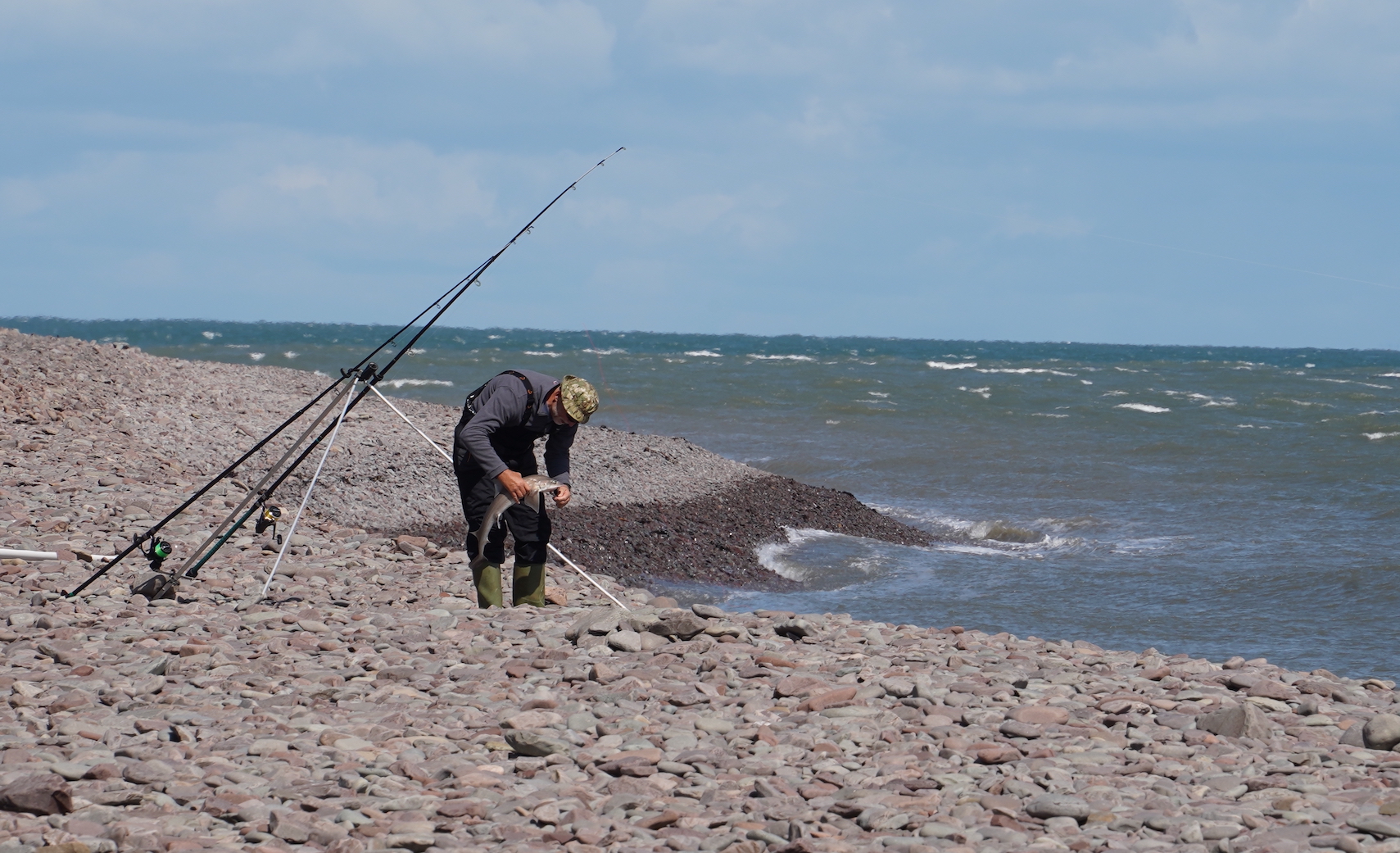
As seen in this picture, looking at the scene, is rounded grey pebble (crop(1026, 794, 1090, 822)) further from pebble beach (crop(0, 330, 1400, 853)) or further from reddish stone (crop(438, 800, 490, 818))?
reddish stone (crop(438, 800, 490, 818))

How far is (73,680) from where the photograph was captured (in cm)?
525

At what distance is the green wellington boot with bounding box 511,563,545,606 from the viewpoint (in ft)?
23.1

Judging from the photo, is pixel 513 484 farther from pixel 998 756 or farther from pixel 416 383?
pixel 416 383

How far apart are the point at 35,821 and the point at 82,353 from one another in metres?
13.3

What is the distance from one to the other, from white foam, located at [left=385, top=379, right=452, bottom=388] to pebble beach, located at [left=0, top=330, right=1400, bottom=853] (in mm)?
23561

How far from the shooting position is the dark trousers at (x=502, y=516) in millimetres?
6676

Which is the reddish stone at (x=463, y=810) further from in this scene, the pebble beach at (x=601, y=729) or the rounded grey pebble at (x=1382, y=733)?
the rounded grey pebble at (x=1382, y=733)

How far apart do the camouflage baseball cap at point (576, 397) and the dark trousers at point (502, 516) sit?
43 cm

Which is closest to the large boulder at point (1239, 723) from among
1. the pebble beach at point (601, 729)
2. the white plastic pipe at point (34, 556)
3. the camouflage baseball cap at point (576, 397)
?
the pebble beach at point (601, 729)

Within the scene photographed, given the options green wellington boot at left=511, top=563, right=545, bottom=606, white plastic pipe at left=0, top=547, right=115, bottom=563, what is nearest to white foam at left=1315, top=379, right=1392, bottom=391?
green wellington boot at left=511, top=563, right=545, bottom=606

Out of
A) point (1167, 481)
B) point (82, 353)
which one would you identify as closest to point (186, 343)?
point (82, 353)

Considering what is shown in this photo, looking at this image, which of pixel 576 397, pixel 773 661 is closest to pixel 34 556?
pixel 576 397

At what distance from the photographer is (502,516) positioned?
6.73m

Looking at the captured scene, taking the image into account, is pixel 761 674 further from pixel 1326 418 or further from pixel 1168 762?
pixel 1326 418
